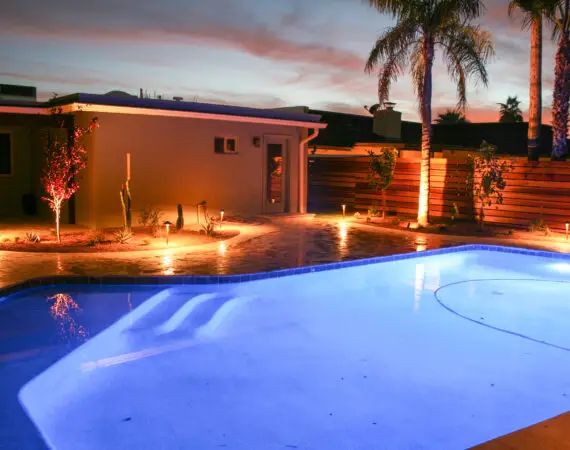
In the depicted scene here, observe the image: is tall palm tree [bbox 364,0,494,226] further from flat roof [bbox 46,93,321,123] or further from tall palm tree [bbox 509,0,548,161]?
tall palm tree [bbox 509,0,548,161]

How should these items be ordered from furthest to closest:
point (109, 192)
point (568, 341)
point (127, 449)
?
point (109, 192)
point (568, 341)
point (127, 449)

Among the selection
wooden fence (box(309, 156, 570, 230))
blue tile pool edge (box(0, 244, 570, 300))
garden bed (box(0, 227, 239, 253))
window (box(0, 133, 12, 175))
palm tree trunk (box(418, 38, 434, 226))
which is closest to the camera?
blue tile pool edge (box(0, 244, 570, 300))

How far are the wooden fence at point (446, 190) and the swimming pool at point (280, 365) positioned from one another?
19.5 ft

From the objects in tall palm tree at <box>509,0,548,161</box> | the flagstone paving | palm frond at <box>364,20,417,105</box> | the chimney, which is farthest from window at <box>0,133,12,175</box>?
the chimney

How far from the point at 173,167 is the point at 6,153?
5040 mm

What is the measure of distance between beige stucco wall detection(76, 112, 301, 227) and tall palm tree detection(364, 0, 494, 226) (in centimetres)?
393

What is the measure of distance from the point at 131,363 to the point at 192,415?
1335 millimetres

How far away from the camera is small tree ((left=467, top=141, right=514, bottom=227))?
597 inches

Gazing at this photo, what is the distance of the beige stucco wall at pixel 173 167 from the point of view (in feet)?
44.9

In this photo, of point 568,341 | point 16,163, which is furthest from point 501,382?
point 16,163

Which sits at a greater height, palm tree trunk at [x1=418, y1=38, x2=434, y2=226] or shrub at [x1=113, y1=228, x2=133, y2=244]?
palm tree trunk at [x1=418, y1=38, x2=434, y2=226]

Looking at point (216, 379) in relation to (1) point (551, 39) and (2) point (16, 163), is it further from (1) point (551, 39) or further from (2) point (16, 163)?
(1) point (551, 39)

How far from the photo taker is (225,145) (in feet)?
53.6

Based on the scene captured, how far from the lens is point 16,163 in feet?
54.3
